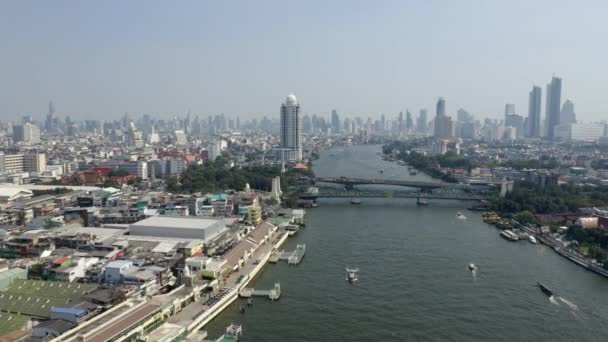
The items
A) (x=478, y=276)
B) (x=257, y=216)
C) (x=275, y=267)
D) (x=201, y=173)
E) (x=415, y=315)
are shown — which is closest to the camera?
(x=415, y=315)

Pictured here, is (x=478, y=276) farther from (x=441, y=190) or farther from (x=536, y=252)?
(x=441, y=190)

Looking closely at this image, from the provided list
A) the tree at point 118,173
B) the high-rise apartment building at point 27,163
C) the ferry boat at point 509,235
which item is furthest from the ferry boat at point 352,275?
the high-rise apartment building at point 27,163

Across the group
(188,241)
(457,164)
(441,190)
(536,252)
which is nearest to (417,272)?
(536,252)

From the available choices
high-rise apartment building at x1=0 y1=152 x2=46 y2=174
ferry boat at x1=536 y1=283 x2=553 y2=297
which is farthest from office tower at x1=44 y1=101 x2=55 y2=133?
ferry boat at x1=536 y1=283 x2=553 y2=297

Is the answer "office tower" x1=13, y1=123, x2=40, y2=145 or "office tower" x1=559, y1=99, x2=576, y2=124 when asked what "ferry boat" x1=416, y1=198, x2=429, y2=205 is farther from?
"office tower" x1=559, y1=99, x2=576, y2=124

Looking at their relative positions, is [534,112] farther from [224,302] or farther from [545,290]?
[224,302]

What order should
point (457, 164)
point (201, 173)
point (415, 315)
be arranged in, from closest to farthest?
point (415, 315)
point (201, 173)
point (457, 164)
